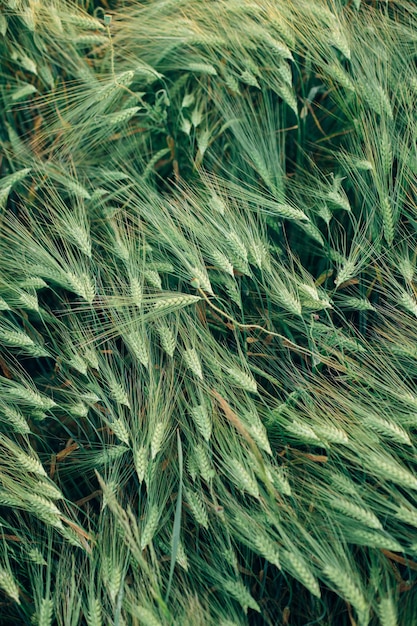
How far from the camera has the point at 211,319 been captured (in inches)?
54.7

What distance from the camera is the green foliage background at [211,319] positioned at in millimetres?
1143

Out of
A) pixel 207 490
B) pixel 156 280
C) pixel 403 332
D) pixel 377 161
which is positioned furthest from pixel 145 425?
pixel 377 161

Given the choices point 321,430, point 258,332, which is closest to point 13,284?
point 258,332

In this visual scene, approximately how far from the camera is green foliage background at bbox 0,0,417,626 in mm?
1143

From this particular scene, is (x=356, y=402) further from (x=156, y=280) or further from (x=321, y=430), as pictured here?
(x=156, y=280)

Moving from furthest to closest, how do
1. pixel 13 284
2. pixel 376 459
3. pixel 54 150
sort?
pixel 54 150 → pixel 13 284 → pixel 376 459

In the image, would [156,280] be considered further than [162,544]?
Yes

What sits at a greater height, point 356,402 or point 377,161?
point 377,161

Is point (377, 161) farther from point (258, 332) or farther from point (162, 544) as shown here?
point (162, 544)

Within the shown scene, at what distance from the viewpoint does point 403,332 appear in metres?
1.29

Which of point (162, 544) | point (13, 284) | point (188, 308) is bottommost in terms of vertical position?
point (162, 544)

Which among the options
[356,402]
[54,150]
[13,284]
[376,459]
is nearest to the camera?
[376,459]

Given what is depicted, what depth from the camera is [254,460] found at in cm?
115

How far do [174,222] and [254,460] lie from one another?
566mm
